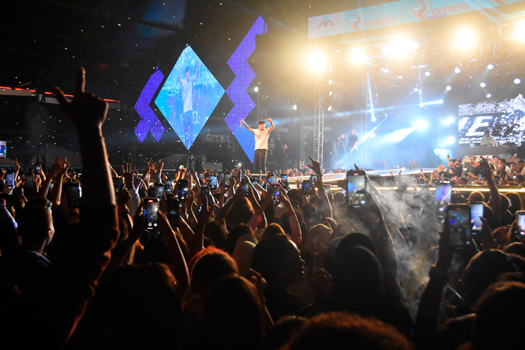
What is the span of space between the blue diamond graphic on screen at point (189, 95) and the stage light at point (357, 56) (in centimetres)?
588

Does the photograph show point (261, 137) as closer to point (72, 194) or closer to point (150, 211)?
point (72, 194)

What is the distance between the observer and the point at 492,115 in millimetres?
18719

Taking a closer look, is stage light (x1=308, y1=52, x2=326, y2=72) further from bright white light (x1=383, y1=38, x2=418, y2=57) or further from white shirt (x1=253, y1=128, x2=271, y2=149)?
white shirt (x1=253, y1=128, x2=271, y2=149)

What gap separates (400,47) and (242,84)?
254 inches

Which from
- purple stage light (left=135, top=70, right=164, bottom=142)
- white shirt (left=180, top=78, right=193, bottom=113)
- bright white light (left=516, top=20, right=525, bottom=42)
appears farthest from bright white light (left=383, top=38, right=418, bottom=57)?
purple stage light (left=135, top=70, right=164, bottom=142)

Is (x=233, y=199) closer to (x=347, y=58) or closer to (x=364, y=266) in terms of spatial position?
(x=364, y=266)

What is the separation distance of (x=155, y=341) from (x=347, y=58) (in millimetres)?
13085

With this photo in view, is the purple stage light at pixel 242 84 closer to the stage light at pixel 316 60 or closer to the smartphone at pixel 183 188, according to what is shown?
the stage light at pixel 316 60

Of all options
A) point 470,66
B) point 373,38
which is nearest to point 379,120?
point 470,66

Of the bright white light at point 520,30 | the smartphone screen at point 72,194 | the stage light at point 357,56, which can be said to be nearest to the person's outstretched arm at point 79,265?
the smartphone screen at point 72,194

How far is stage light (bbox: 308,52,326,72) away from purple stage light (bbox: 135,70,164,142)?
8298mm

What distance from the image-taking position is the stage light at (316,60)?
12266 millimetres

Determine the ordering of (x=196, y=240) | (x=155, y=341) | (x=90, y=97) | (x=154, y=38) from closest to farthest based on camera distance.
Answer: (x=90, y=97), (x=155, y=341), (x=196, y=240), (x=154, y=38)

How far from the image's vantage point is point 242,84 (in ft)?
48.4
